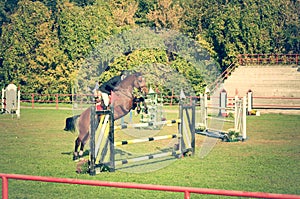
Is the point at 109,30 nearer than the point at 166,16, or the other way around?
the point at 109,30

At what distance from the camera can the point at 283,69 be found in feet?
131

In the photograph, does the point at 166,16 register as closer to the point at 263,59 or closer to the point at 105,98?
the point at 263,59

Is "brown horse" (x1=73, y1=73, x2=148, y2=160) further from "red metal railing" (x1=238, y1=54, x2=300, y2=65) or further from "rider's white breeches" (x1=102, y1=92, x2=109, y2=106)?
"red metal railing" (x1=238, y1=54, x2=300, y2=65)

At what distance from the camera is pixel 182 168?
10945mm

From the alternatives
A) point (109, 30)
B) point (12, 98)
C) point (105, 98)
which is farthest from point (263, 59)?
point (105, 98)

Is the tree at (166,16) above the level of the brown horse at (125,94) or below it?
above

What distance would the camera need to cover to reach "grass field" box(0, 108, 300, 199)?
8.71 meters

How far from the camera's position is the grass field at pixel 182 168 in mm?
8711

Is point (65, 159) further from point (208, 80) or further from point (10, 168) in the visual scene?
point (208, 80)

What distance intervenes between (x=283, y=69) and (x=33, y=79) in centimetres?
2108

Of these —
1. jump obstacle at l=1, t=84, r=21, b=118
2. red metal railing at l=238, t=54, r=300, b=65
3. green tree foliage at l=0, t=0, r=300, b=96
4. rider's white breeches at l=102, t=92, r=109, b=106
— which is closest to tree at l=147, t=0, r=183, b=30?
green tree foliage at l=0, t=0, r=300, b=96

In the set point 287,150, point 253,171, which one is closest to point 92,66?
point 287,150

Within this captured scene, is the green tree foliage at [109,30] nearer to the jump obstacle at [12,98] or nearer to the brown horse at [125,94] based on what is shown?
the jump obstacle at [12,98]

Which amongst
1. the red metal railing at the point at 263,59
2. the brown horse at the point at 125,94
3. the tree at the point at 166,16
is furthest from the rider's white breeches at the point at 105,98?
the tree at the point at 166,16
